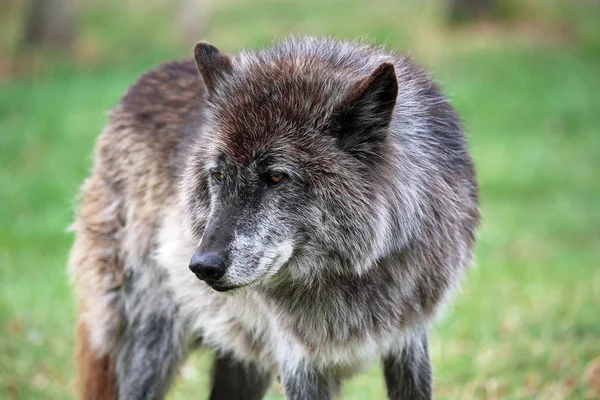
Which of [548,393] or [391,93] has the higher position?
[391,93]

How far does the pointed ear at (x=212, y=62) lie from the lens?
4457 mm

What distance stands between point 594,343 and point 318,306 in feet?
10.7

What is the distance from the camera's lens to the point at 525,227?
440 inches

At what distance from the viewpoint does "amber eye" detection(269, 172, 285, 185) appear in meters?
4.12

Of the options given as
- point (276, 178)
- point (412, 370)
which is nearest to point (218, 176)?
point (276, 178)

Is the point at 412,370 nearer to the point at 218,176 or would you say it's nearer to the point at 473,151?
the point at 218,176

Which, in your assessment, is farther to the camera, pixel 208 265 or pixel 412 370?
pixel 412 370

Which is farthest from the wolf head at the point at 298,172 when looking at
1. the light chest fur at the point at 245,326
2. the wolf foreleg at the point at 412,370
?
the wolf foreleg at the point at 412,370

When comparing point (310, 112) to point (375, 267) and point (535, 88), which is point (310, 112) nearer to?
point (375, 267)

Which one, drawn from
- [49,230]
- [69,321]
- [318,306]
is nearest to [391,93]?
[318,306]

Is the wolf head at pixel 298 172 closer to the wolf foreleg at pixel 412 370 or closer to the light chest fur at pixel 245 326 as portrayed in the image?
the light chest fur at pixel 245 326

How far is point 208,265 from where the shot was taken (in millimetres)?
3871

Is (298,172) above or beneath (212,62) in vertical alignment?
beneath

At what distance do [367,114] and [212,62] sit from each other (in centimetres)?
82
